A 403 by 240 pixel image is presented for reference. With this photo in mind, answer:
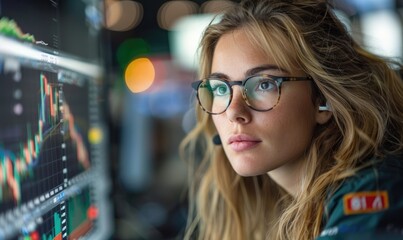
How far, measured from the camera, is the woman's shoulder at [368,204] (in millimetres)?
968

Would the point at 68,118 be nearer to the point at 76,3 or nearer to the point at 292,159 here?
the point at 76,3

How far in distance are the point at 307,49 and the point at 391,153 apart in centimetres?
30

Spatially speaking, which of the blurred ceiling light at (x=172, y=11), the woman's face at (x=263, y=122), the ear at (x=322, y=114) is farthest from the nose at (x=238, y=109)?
the blurred ceiling light at (x=172, y=11)

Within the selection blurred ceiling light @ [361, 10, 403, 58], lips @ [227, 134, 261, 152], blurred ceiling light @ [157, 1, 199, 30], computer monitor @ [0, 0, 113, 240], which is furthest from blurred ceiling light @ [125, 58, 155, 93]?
lips @ [227, 134, 261, 152]

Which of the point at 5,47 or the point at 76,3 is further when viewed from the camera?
the point at 76,3

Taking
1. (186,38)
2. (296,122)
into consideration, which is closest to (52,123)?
(296,122)

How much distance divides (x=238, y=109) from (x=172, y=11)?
16.7ft

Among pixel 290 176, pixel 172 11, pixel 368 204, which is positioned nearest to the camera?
pixel 368 204

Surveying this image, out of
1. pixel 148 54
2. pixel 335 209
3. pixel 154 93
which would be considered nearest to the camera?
pixel 335 209

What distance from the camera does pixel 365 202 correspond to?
1.00 m

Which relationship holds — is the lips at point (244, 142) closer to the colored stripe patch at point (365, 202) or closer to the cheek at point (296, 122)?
the cheek at point (296, 122)

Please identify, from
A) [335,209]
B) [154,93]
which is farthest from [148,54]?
[335,209]

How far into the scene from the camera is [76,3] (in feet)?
4.21

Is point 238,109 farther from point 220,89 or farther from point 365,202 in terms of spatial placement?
point 365,202
